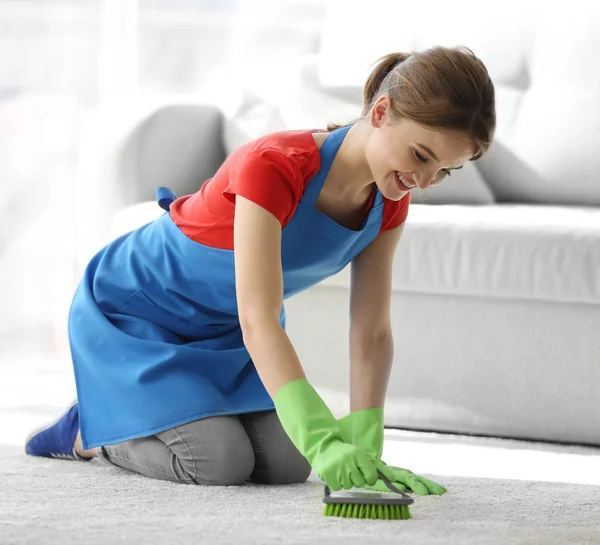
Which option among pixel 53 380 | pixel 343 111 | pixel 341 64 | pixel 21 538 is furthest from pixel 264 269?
pixel 53 380

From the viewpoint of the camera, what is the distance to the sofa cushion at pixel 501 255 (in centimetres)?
170

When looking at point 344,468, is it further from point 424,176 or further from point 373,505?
point 424,176

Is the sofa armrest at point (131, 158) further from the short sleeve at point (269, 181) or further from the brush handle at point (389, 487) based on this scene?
the brush handle at point (389, 487)

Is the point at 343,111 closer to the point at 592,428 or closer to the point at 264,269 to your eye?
the point at 592,428

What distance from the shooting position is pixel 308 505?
3.91ft

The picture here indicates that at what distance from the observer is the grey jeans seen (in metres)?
1.34

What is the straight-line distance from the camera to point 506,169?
85.8 inches

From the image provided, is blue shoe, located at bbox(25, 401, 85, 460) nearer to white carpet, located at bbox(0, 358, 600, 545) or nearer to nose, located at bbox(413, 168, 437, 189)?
white carpet, located at bbox(0, 358, 600, 545)

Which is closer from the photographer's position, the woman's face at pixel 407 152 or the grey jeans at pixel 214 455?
the woman's face at pixel 407 152

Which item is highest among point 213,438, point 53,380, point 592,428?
point 213,438

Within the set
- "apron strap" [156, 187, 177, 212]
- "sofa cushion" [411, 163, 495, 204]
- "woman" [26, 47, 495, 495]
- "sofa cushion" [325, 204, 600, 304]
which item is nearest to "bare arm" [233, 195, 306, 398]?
"woman" [26, 47, 495, 495]

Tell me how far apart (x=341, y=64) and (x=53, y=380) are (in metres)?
1.12

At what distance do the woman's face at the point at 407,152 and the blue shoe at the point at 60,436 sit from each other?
622 millimetres

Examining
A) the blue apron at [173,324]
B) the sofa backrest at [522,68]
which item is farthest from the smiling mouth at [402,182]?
the sofa backrest at [522,68]
